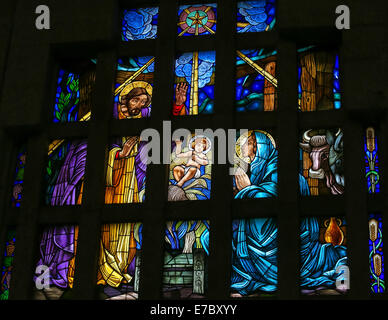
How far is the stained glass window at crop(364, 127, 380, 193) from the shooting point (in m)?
17.3

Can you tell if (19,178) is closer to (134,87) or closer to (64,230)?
(64,230)

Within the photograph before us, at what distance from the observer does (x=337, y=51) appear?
18.8 metres

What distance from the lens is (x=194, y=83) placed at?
62.3 ft

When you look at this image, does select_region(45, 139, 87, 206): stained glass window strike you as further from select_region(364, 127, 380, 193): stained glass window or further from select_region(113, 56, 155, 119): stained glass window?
select_region(364, 127, 380, 193): stained glass window

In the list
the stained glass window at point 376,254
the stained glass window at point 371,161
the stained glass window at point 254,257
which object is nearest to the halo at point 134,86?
the stained glass window at point 254,257

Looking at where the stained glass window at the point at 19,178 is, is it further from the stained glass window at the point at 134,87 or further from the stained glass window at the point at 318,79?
the stained glass window at the point at 318,79

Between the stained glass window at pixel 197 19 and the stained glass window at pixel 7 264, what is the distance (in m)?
5.61

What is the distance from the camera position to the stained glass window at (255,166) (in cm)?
1769

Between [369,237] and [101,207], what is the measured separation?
5268 millimetres

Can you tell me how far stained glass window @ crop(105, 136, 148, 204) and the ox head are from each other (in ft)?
10.8

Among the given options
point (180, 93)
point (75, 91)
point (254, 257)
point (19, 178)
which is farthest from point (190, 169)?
point (19, 178)

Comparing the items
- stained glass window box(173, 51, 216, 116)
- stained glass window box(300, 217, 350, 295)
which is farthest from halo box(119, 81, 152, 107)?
stained glass window box(300, 217, 350, 295)

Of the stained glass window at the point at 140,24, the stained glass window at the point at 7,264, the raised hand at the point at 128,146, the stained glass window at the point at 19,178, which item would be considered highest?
the stained glass window at the point at 140,24
